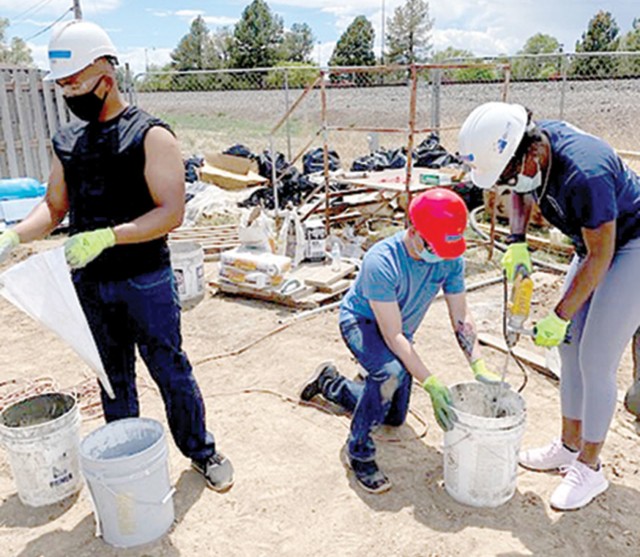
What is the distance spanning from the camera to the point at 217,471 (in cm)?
305

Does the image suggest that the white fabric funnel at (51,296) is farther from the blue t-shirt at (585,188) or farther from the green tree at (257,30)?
the green tree at (257,30)

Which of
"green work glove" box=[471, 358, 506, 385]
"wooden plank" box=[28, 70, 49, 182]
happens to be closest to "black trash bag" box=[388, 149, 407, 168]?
"wooden plank" box=[28, 70, 49, 182]

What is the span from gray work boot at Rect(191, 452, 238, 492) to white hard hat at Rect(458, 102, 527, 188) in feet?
5.92

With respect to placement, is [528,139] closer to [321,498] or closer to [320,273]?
[321,498]

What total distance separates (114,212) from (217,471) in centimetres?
134

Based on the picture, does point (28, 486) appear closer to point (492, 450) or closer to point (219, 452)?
point (219, 452)

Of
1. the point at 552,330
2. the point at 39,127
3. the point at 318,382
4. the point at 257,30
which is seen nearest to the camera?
the point at 552,330

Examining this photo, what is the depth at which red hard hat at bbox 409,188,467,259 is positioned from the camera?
8.96 ft

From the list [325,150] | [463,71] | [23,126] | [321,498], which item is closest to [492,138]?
→ [321,498]

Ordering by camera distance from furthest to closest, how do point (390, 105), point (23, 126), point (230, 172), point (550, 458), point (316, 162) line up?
point (390, 105) → point (316, 162) → point (230, 172) → point (23, 126) → point (550, 458)

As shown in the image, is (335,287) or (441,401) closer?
(441,401)

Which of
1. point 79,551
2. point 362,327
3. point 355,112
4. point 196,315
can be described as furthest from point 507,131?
point 355,112

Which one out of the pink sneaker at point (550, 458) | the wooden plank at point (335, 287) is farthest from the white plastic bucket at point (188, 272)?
the pink sneaker at point (550, 458)

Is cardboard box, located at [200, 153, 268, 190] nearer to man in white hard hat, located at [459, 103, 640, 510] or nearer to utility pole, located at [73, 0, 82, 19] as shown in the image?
utility pole, located at [73, 0, 82, 19]
